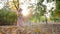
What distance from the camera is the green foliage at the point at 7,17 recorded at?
140cm

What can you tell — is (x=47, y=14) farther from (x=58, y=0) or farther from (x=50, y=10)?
(x=58, y=0)

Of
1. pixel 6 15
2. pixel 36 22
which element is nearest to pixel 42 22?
pixel 36 22

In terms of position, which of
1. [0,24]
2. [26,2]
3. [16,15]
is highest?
[26,2]

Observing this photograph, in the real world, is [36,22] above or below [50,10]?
below

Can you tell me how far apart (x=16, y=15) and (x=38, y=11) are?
0.93 ft

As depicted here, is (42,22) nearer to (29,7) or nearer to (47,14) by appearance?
(47,14)

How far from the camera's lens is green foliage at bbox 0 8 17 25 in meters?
1.40

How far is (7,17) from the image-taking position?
4.62 feet

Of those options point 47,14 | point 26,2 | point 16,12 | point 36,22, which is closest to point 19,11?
point 16,12

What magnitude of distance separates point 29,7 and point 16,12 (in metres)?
0.18

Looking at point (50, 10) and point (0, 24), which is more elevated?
point (50, 10)

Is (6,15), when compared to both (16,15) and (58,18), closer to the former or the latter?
(16,15)

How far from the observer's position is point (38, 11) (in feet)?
4.66

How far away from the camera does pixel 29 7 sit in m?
1.41
